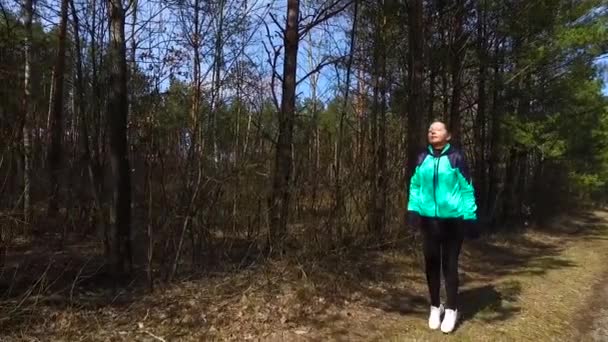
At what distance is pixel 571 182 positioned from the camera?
78.4 feet

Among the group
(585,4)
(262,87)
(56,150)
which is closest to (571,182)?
(585,4)

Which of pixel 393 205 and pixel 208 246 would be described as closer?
pixel 208 246

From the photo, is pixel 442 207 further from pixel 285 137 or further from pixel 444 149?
pixel 285 137

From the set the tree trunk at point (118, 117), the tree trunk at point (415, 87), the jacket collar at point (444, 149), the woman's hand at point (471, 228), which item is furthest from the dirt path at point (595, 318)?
the tree trunk at point (118, 117)

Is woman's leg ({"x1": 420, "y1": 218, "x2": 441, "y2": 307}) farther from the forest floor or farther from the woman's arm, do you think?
the forest floor

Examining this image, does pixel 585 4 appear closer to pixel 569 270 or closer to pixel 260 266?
pixel 569 270

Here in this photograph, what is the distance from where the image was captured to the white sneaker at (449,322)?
225 inches

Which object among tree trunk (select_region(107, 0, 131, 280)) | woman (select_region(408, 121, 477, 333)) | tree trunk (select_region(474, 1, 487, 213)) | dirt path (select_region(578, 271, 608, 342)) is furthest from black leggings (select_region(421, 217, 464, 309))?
tree trunk (select_region(474, 1, 487, 213))

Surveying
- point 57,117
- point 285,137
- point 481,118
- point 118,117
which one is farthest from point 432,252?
point 481,118

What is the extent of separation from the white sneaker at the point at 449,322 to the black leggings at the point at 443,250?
0.18ft

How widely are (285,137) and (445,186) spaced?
333 centimetres

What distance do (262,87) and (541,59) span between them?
831 centimetres

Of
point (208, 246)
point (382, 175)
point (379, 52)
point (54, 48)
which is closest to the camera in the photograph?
point (208, 246)

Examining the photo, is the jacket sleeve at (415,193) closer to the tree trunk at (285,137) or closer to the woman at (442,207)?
the woman at (442,207)
